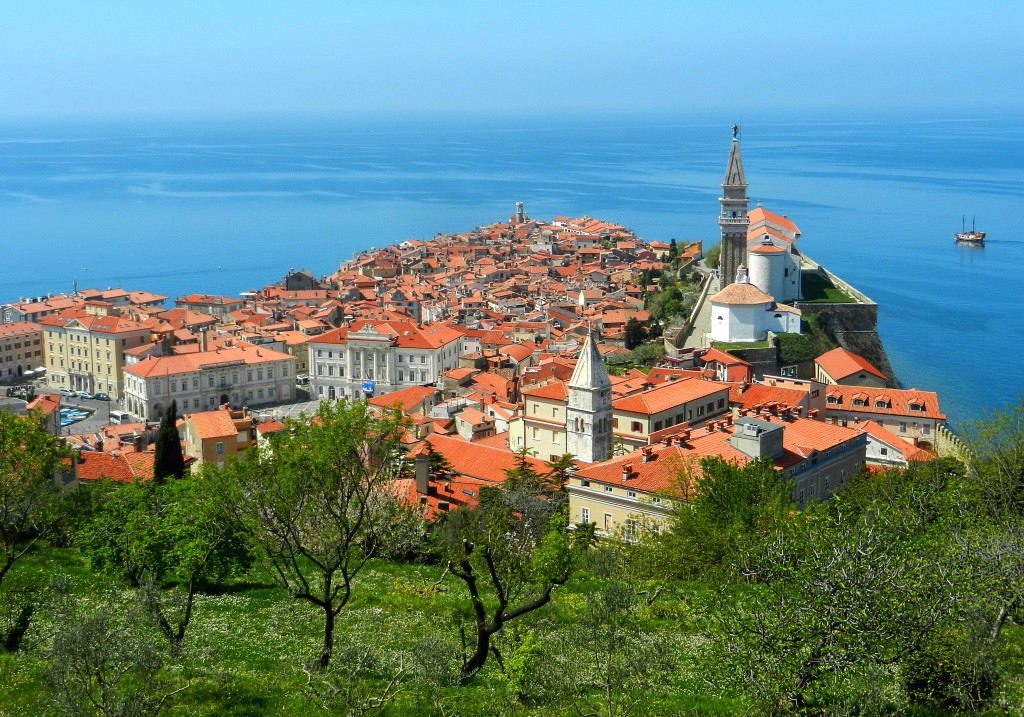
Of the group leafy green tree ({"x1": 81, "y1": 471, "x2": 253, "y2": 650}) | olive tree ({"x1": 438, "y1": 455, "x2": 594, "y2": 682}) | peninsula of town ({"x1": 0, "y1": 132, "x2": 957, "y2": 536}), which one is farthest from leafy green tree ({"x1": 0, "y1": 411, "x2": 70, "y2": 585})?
olive tree ({"x1": 438, "y1": 455, "x2": 594, "y2": 682})

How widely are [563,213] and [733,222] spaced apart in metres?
55.1

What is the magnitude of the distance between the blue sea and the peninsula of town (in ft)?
22.2

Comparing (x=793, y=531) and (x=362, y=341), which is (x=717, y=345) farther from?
(x=793, y=531)

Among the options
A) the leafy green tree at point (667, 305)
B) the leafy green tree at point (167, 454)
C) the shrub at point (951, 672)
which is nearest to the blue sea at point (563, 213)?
the leafy green tree at point (667, 305)

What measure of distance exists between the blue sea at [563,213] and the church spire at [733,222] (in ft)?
23.4

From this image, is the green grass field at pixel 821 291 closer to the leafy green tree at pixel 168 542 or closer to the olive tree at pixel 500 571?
the olive tree at pixel 500 571

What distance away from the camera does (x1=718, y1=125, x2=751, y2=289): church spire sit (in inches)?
1598

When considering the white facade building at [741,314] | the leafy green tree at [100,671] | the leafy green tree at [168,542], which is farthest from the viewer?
the white facade building at [741,314]

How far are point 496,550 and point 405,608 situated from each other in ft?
4.57

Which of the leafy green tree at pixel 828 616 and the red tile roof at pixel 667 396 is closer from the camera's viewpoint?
the leafy green tree at pixel 828 616

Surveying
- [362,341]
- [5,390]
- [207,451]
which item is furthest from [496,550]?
[5,390]

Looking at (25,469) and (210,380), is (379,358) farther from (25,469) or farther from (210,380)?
(25,469)

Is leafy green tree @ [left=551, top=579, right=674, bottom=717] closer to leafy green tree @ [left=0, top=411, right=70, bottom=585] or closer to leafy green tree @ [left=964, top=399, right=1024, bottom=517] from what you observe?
leafy green tree @ [left=0, top=411, right=70, bottom=585]

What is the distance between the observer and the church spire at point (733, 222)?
40594mm
